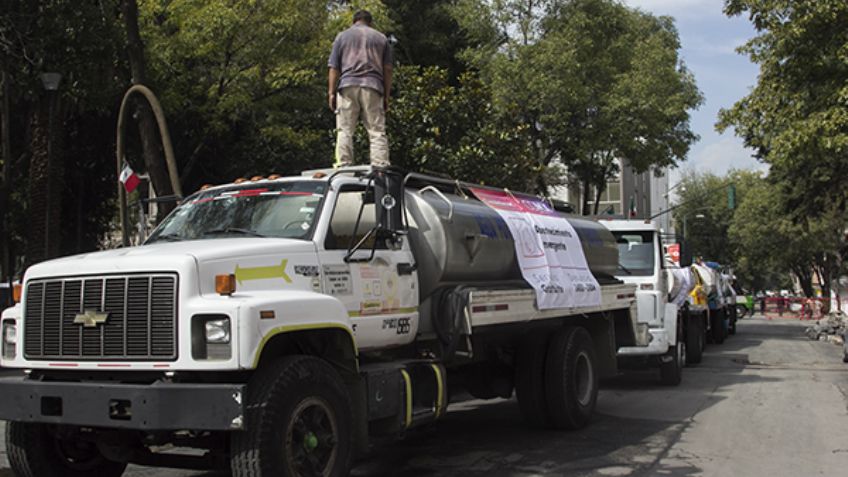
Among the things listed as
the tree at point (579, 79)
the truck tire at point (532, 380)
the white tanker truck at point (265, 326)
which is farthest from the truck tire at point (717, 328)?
the white tanker truck at point (265, 326)

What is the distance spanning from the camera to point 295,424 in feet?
18.2

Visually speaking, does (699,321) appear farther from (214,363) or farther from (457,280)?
(214,363)

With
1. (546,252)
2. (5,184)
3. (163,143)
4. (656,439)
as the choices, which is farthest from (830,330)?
(5,184)

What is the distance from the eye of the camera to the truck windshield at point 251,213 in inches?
260

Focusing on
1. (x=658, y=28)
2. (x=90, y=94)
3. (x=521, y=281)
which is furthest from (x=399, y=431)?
(x=658, y=28)

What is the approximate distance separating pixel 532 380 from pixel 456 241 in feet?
8.26

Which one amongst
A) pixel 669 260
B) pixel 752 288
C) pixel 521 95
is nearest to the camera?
pixel 669 260

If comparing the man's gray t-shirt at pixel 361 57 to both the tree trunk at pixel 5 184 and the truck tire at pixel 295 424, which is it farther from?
the tree trunk at pixel 5 184

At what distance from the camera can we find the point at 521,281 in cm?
869

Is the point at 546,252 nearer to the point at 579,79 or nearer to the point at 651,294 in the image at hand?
the point at 651,294

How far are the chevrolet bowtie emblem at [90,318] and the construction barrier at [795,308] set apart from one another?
49736 mm

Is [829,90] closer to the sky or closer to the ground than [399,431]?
closer to the sky

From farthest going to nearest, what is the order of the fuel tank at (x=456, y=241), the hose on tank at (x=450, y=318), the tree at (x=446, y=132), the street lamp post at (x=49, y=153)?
1. the tree at (x=446, y=132)
2. the street lamp post at (x=49, y=153)
3. the fuel tank at (x=456, y=241)
4. the hose on tank at (x=450, y=318)

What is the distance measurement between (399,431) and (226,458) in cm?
133
